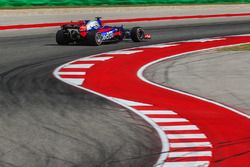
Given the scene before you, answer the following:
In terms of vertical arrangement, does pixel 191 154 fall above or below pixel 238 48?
above

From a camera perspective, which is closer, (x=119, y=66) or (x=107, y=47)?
(x=119, y=66)

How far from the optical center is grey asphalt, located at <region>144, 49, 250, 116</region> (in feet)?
38.4

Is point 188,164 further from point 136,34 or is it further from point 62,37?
point 136,34

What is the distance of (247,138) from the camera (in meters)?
8.43

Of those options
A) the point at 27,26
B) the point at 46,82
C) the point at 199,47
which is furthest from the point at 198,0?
the point at 46,82

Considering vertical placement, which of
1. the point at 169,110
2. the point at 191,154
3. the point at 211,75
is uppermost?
the point at 191,154

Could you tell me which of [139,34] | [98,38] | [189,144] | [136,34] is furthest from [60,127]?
[139,34]

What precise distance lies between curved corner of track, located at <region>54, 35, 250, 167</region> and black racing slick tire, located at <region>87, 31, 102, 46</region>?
2.06 m

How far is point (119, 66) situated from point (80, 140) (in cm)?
763

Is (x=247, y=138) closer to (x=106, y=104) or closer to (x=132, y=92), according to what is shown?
(x=106, y=104)

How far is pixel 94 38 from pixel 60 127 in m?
11.4

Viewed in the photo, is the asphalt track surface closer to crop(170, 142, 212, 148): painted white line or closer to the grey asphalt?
crop(170, 142, 212, 148): painted white line

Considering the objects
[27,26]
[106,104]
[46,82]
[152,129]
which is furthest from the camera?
[27,26]

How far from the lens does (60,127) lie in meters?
8.89
